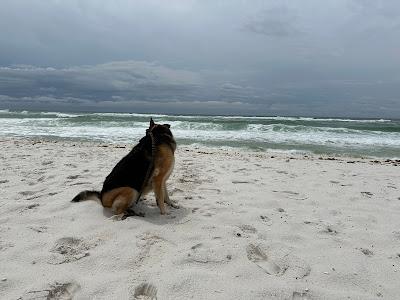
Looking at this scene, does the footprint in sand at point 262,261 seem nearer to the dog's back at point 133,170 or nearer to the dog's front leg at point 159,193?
the dog's front leg at point 159,193

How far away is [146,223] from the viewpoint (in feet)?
13.3

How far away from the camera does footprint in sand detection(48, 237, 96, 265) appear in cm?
315

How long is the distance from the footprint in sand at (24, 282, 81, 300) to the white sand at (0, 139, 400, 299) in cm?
1

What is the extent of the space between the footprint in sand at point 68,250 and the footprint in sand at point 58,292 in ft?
1.27

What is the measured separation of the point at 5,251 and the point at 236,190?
3.25 m

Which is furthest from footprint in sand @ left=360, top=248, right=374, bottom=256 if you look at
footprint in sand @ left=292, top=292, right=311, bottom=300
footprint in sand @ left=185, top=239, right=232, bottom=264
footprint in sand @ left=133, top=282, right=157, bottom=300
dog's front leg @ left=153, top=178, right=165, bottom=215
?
dog's front leg @ left=153, top=178, right=165, bottom=215

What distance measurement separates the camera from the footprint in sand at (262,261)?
3.01m

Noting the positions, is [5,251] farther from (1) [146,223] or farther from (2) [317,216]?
(2) [317,216]

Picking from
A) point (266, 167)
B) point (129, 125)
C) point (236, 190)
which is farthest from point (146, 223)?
point (129, 125)

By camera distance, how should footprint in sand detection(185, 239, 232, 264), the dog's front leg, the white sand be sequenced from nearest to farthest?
the white sand → footprint in sand detection(185, 239, 232, 264) → the dog's front leg

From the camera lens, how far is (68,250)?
3.34m

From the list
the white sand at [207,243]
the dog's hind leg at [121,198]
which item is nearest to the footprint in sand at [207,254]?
the white sand at [207,243]

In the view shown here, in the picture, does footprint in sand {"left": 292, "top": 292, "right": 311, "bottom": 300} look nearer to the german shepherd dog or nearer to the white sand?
the white sand

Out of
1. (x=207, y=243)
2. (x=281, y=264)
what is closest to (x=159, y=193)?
(x=207, y=243)
